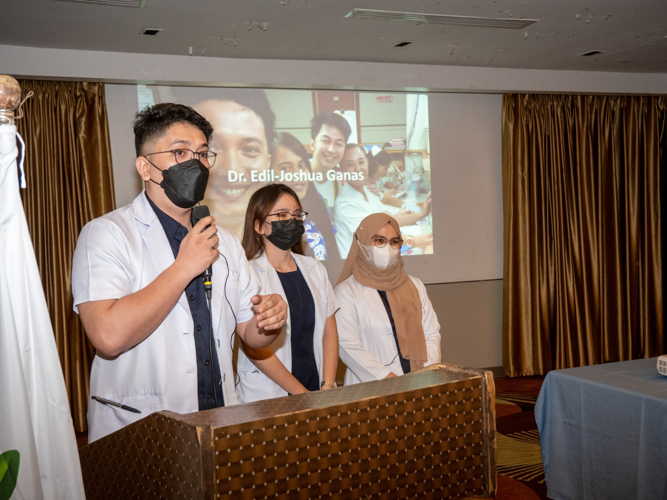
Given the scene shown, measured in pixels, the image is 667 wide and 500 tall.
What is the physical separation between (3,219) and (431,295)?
16.5ft

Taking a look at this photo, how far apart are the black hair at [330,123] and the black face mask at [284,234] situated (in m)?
2.71

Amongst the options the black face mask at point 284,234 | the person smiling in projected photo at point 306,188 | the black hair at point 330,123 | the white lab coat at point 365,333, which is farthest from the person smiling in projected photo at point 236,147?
the black face mask at point 284,234

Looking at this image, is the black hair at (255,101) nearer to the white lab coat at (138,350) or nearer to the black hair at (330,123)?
the black hair at (330,123)

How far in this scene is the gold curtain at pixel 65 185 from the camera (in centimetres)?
477

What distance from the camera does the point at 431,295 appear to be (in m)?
5.91

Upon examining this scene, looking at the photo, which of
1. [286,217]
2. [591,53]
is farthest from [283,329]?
[591,53]

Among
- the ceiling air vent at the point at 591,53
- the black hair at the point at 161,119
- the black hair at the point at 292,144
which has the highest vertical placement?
the ceiling air vent at the point at 591,53

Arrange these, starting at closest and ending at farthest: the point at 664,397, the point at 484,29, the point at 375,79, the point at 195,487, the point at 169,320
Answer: the point at 195,487 → the point at 169,320 → the point at 664,397 → the point at 484,29 → the point at 375,79

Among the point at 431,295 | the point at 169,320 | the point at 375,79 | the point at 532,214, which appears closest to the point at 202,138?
the point at 169,320

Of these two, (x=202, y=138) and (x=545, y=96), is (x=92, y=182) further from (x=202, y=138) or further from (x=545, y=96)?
(x=545, y=96)

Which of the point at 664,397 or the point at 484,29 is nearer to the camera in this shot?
the point at 664,397

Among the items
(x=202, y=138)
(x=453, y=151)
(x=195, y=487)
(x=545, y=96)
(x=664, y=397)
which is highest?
(x=545, y=96)

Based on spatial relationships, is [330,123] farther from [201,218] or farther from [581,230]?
[201,218]

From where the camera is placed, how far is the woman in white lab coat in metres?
2.63
